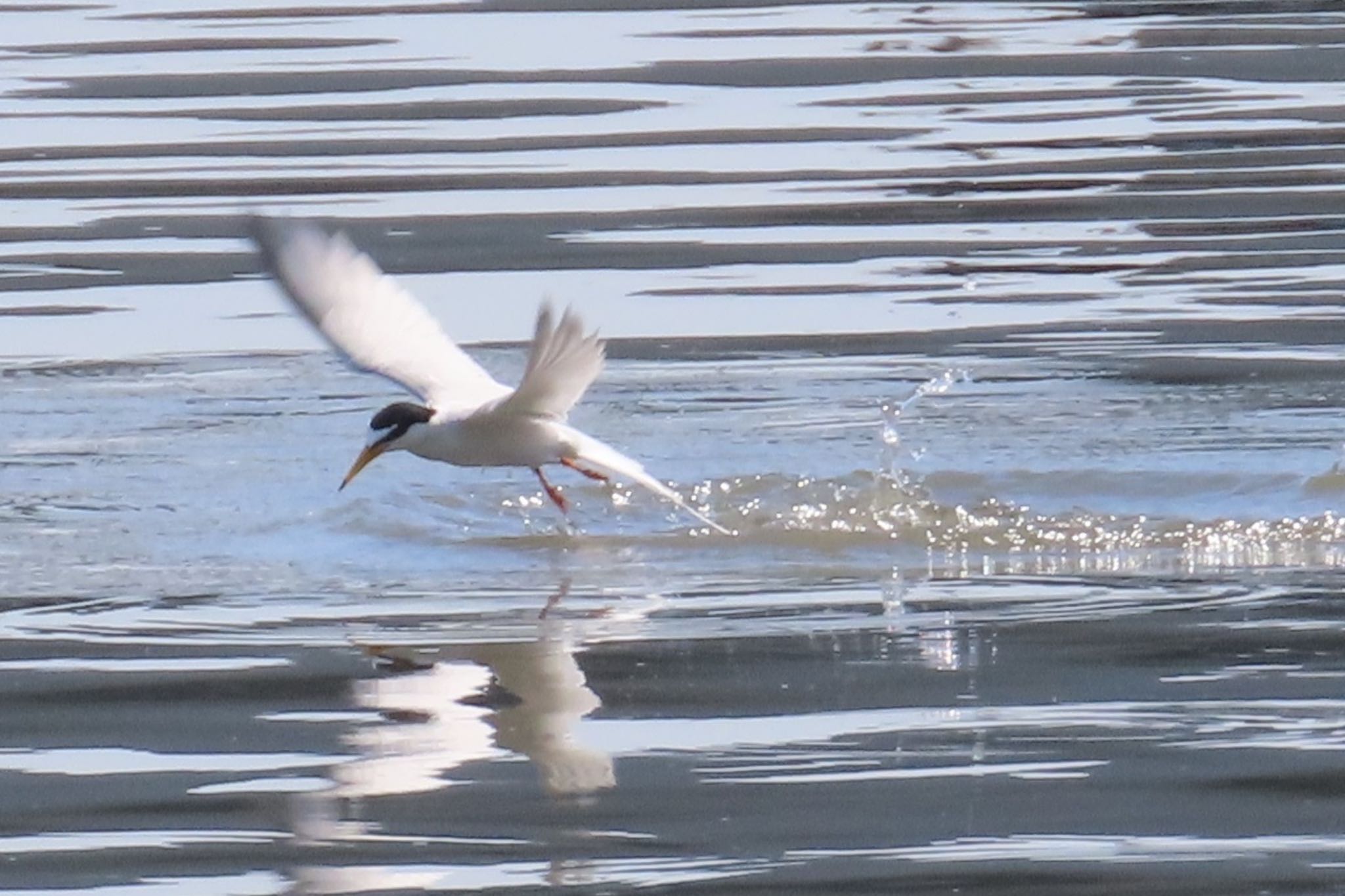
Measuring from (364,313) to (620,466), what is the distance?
1.08 metres

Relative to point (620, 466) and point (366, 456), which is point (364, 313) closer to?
point (366, 456)

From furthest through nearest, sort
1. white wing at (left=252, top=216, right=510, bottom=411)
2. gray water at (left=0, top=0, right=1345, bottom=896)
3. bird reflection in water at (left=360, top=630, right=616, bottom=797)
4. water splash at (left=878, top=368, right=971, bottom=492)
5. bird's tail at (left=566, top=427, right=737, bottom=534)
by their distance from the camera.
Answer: water splash at (left=878, top=368, right=971, bottom=492), white wing at (left=252, top=216, right=510, bottom=411), bird's tail at (left=566, top=427, right=737, bottom=534), bird reflection in water at (left=360, top=630, right=616, bottom=797), gray water at (left=0, top=0, right=1345, bottom=896)

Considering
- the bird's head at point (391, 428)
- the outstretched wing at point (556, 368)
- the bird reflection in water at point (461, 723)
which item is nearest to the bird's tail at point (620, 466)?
the outstretched wing at point (556, 368)

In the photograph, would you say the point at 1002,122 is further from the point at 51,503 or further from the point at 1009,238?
the point at 51,503

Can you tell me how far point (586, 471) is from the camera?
34.0ft

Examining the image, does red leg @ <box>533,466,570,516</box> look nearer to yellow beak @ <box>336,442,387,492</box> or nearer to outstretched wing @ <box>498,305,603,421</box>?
outstretched wing @ <box>498,305,603,421</box>

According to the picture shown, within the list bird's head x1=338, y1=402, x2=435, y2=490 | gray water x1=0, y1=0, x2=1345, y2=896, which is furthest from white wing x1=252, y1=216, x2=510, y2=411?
gray water x1=0, y1=0, x2=1345, y2=896

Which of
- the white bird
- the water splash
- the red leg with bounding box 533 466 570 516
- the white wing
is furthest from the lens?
the water splash

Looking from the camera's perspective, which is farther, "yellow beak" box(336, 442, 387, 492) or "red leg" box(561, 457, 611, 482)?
"red leg" box(561, 457, 611, 482)

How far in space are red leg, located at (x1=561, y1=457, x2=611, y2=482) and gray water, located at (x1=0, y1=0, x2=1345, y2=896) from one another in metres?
0.12

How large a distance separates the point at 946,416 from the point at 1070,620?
3.24 m

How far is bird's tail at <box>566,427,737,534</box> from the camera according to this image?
9.53 meters

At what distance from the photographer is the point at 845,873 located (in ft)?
19.1

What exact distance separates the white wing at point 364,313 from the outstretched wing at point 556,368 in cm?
19
